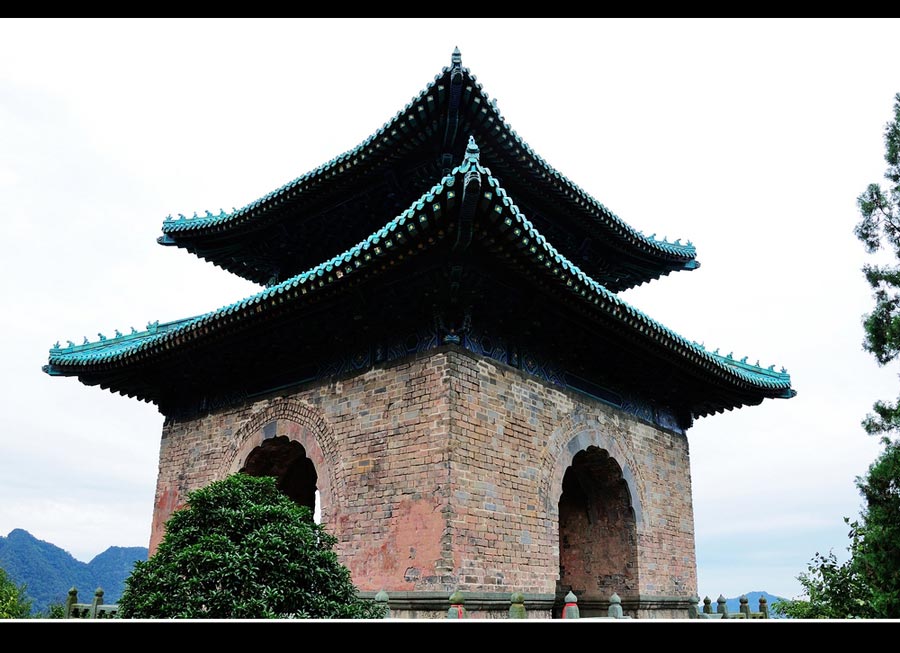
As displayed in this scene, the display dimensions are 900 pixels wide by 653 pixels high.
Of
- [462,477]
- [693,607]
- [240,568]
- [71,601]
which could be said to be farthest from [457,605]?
[71,601]

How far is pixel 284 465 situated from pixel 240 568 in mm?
5815

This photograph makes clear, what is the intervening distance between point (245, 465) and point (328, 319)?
3.14m

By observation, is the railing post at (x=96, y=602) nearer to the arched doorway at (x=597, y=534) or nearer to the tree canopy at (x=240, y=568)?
the tree canopy at (x=240, y=568)

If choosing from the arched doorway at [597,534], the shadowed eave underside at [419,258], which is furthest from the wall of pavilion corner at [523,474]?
the shadowed eave underside at [419,258]

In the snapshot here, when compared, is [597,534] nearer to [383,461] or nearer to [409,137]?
[383,461]

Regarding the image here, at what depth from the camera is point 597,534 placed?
1250cm

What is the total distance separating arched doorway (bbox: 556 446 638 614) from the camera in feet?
39.3

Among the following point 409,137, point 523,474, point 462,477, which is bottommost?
point 462,477

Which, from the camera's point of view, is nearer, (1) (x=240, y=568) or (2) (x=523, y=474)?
(1) (x=240, y=568)

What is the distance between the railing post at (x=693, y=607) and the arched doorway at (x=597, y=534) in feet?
4.10

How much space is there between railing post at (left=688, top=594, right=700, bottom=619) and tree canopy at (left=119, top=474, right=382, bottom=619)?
682cm
